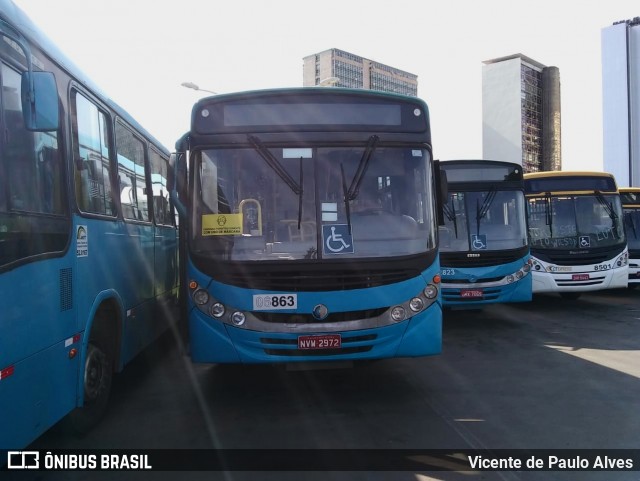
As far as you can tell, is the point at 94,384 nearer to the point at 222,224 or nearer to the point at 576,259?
the point at 222,224

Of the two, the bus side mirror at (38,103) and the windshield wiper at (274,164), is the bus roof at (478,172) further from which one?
the bus side mirror at (38,103)

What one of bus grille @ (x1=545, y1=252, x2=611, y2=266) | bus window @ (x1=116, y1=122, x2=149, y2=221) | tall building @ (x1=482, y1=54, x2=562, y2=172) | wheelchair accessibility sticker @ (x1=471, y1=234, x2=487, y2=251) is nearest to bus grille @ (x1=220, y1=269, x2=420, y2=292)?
bus window @ (x1=116, y1=122, x2=149, y2=221)

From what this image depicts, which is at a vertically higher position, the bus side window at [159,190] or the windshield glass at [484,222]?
the bus side window at [159,190]

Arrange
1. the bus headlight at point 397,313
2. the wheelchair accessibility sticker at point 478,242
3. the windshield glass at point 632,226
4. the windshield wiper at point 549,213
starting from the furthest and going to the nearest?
the windshield glass at point 632,226
the windshield wiper at point 549,213
the wheelchair accessibility sticker at point 478,242
the bus headlight at point 397,313

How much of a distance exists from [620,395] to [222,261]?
4.32 metres

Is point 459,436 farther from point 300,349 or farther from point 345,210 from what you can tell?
point 345,210

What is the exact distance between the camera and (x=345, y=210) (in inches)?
207

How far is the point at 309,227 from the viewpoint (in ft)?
17.1

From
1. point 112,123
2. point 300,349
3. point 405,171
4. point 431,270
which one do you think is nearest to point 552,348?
point 431,270

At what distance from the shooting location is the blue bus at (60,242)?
3.34 metres

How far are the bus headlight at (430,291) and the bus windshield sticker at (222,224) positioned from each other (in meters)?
1.88

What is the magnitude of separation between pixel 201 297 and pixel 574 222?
8985 mm

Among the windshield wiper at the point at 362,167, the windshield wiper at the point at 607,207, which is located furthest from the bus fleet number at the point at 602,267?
the windshield wiper at the point at 362,167

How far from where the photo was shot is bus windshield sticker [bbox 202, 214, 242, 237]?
5.26 m
